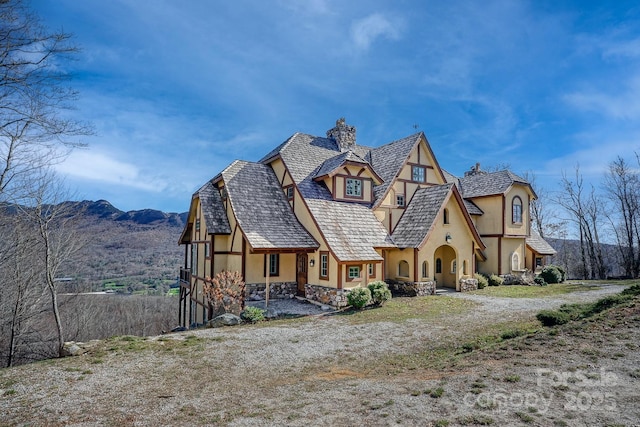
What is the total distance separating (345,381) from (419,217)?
15.0 meters

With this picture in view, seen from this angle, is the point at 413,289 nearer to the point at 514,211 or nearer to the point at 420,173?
the point at 420,173

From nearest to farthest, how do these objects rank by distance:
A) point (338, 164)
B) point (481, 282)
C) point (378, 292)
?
point (378, 292) < point (338, 164) < point (481, 282)

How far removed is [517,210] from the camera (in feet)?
85.9

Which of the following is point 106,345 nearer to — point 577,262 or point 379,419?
point 379,419

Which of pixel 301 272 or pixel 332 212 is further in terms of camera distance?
pixel 332 212

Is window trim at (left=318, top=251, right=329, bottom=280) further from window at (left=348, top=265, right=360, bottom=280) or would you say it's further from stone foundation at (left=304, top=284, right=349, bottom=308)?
window at (left=348, top=265, right=360, bottom=280)

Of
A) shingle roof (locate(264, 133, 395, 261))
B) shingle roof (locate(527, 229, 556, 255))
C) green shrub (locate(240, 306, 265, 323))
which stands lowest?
green shrub (locate(240, 306, 265, 323))

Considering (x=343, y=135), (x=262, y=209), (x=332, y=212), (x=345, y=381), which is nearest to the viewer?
(x=345, y=381)

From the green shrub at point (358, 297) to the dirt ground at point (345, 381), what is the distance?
3895 mm

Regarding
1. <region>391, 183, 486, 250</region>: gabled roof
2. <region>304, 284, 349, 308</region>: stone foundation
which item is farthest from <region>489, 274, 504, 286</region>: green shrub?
<region>304, 284, 349, 308</region>: stone foundation

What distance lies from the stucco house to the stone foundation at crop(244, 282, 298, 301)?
0.06 metres

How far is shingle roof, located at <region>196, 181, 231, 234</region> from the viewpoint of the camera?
1894 cm

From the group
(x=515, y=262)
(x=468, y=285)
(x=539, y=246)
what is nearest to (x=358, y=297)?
(x=468, y=285)

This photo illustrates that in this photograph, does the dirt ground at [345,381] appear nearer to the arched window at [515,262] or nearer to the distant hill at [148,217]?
the arched window at [515,262]
